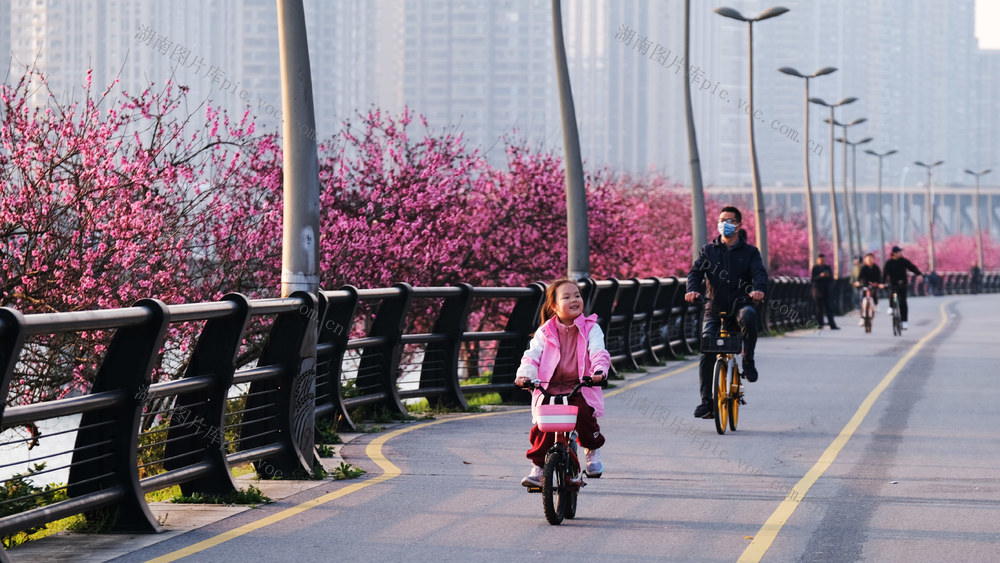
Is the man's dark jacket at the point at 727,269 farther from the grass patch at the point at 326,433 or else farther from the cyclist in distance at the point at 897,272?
the cyclist in distance at the point at 897,272

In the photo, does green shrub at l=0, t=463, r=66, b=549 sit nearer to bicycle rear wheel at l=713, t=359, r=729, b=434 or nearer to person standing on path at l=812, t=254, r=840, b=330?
bicycle rear wheel at l=713, t=359, r=729, b=434

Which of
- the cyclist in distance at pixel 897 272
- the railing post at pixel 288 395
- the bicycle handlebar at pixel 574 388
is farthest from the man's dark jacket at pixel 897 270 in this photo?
the bicycle handlebar at pixel 574 388

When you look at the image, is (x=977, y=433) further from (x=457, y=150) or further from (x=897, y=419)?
(x=457, y=150)

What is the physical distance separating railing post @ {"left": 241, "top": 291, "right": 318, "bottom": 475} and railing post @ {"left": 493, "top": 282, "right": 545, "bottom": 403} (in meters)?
5.80

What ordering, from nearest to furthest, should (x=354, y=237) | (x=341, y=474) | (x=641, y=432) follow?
1. (x=341, y=474)
2. (x=641, y=432)
3. (x=354, y=237)

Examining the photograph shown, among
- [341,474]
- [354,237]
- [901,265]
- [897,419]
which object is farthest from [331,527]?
[901,265]

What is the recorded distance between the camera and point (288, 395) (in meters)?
9.55

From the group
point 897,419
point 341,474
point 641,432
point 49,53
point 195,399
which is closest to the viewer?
point 195,399

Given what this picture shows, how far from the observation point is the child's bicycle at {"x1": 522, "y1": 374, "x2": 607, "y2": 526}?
25.2 feet

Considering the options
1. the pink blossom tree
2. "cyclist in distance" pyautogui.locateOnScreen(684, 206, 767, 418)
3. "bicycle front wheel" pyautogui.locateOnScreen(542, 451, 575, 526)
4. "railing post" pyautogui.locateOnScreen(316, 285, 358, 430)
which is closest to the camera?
"bicycle front wheel" pyautogui.locateOnScreen(542, 451, 575, 526)

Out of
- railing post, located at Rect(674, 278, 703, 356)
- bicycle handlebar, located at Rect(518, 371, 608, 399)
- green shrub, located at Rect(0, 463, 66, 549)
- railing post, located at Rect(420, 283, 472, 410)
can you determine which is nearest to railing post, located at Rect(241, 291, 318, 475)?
green shrub, located at Rect(0, 463, 66, 549)

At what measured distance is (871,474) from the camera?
9.91 m

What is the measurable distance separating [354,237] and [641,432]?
1034 cm

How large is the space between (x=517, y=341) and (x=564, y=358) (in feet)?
24.7
